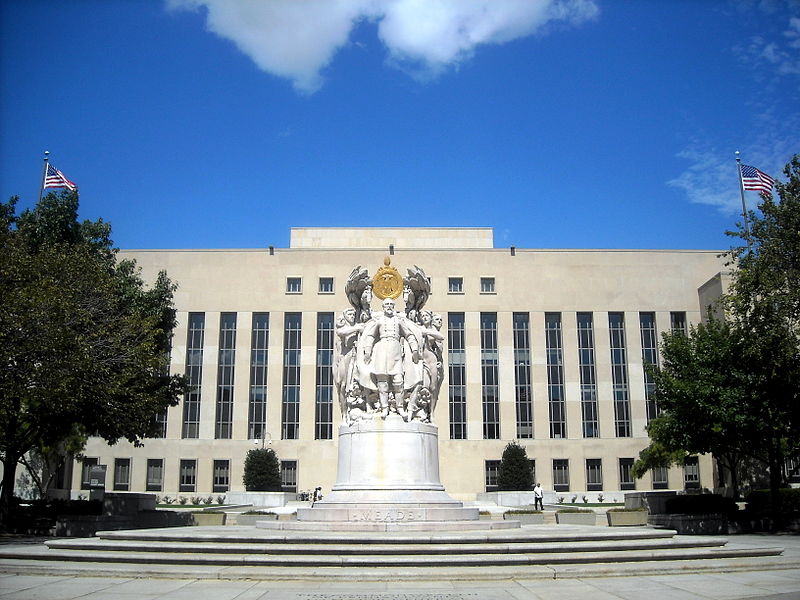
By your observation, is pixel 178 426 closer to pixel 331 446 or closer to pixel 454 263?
pixel 331 446

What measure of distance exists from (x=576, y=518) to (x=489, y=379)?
31.9 metres

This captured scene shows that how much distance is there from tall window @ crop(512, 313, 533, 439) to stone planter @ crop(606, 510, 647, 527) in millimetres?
32978

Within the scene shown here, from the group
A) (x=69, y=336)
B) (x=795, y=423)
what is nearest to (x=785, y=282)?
(x=795, y=423)

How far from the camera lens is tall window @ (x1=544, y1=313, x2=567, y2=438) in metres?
61.6

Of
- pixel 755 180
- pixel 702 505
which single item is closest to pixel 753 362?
pixel 702 505

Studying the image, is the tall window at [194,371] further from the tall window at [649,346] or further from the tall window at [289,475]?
the tall window at [649,346]

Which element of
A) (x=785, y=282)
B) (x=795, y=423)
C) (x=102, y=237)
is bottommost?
(x=795, y=423)

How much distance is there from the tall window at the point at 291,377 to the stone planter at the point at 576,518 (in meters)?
34.7

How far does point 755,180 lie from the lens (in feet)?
118

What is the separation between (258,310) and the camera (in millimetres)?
62688

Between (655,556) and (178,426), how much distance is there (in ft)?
174

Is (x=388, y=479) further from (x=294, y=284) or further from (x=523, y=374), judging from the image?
(x=294, y=284)

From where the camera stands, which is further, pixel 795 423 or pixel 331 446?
pixel 331 446

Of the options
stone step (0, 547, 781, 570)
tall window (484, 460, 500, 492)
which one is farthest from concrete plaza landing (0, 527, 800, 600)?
tall window (484, 460, 500, 492)
